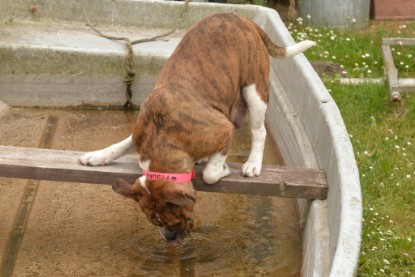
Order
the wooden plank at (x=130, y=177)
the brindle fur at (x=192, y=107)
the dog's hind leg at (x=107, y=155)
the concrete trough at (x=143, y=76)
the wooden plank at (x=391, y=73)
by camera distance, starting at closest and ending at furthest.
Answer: the brindle fur at (x=192, y=107) → the concrete trough at (x=143, y=76) → the wooden plank at (x=130, y=177) → the dog's hind leg at (x=107, y=155) → the wooden plank at (x=391, y=73)

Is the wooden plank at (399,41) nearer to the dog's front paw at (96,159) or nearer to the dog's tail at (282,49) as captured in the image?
the dog's tail at (282,49)

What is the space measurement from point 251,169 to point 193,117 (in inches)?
25.7

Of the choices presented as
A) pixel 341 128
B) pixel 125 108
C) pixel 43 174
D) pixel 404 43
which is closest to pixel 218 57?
pixel 341 128

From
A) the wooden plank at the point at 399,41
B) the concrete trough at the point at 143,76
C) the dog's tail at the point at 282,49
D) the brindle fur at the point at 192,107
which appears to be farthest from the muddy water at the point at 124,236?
the wooden plank at the point at 399,41

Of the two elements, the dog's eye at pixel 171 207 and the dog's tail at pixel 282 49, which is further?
the dog's tail at pixel 282 49

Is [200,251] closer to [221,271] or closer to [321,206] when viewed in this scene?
[221,271]

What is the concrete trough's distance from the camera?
216 inches

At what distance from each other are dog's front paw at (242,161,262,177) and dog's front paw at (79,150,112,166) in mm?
843

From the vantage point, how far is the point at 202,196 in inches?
260

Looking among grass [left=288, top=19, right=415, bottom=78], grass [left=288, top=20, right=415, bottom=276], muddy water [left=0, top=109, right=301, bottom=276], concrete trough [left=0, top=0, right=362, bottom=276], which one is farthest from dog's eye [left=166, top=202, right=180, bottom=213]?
grass [left=288, top=19, right=415, bottom=78]

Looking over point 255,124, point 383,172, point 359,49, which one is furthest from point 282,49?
point 359,49

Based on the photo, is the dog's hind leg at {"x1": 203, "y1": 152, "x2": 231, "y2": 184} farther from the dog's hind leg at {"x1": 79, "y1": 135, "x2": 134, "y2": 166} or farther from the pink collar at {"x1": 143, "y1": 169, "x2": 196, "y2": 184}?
the dog's hind leg at {"x1": 79, "y1": 135, "x2": 134, "y2": 166}

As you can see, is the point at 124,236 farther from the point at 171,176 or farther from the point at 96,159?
the point at 171,176

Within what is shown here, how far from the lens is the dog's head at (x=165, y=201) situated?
498cm
